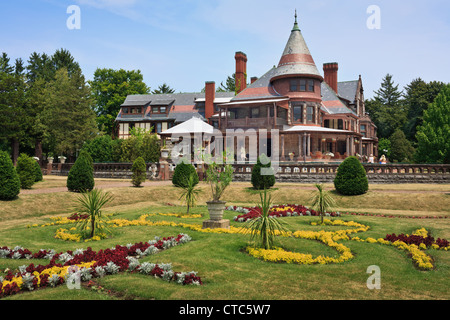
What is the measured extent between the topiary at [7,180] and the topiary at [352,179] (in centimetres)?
1818

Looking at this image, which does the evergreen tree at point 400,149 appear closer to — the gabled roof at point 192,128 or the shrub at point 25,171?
the gabled roof at point 192,128

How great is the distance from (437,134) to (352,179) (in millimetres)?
29199

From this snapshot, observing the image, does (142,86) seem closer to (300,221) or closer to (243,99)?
(243,99)

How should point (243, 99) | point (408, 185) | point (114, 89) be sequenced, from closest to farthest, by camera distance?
point (408, 185) < point (243, 99) < point (114, 89)

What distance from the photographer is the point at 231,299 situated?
22.1ft

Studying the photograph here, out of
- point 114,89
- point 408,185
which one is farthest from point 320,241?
point 114,89

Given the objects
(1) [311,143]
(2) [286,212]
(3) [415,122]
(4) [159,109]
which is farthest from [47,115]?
(3) [415,122]

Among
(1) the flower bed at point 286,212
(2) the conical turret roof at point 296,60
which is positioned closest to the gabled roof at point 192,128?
(2) the conical turret roof at point 296,60

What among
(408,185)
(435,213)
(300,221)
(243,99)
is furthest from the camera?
(243,99)

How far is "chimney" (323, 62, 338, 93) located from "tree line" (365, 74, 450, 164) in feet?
40.7

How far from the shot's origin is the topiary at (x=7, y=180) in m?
18.5

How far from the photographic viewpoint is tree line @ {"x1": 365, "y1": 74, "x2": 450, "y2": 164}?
44.3m

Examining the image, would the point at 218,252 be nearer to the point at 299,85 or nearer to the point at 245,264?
the point at 245,264
